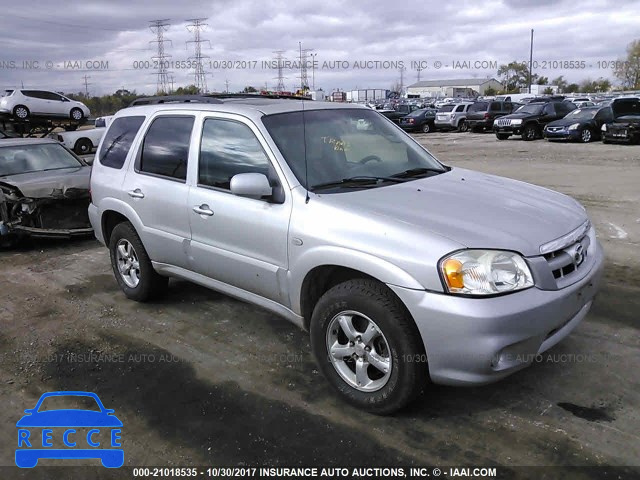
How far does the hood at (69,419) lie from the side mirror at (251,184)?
162 centimetres

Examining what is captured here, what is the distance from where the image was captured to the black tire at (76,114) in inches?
1077

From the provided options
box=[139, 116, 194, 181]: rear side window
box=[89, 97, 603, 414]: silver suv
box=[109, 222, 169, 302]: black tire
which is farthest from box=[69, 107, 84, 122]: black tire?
box=[139, 116, 194, 181]: rear side window

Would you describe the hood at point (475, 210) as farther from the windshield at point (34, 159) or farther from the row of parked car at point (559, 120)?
the row of parked car at point (559, 120)

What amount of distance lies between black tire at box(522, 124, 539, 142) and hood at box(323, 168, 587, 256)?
22.0 meters

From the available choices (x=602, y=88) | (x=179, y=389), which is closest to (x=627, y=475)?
(x=179, y=389)

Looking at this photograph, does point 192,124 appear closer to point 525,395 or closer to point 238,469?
point 238,469

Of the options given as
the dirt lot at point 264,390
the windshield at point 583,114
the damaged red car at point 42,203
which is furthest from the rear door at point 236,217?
the windshield at point 583,114

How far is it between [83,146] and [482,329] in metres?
20.4

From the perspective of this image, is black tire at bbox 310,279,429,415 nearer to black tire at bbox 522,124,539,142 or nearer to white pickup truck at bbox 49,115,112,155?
white pickup truck at bbox 49,115,112,155

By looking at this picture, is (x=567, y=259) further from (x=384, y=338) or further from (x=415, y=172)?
(x=415, y=172)

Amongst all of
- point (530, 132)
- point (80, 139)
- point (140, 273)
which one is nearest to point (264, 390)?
point (140, 273)

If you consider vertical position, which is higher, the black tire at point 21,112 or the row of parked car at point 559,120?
the black tire at point 21,112

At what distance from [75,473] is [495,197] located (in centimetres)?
300

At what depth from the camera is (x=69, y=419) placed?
3492mm
